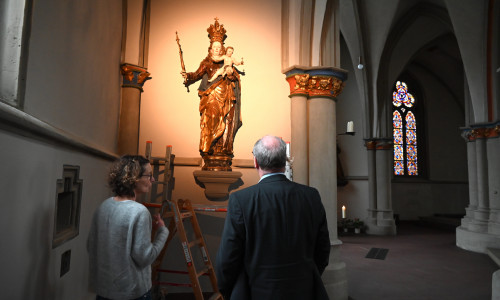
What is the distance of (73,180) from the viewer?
8.87ft

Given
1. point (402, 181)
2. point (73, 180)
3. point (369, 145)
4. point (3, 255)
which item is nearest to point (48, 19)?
point (73, 180)

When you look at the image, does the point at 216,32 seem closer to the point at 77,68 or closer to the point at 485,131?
the point at 77,68

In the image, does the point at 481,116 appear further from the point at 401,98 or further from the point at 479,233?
the point at 401,98

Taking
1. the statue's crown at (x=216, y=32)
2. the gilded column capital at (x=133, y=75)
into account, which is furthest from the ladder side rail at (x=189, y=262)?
the statue's crown at (x=216, y=32)

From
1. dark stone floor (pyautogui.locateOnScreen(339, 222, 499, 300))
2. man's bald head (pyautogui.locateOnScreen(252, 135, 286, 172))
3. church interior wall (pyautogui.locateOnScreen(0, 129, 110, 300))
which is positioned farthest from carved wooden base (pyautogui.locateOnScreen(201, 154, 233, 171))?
man's bald head (pyautogui.locateOnScreen(252, 135, 286, 172))

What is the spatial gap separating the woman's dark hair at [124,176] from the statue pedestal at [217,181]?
249 cm

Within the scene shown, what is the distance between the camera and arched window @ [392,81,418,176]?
608 inches

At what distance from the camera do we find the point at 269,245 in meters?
1.67

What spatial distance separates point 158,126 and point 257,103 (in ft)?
4.43

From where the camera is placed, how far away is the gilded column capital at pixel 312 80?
4758 millimetres

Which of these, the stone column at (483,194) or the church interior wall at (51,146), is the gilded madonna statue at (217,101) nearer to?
the church interior wall at (51,146)

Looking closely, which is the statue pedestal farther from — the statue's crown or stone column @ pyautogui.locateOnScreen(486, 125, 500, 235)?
stone column @ pyautogui.locateOnScreen(486, 125, 500, 235)

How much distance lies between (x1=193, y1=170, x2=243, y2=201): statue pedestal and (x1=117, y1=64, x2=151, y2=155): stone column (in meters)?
0.90

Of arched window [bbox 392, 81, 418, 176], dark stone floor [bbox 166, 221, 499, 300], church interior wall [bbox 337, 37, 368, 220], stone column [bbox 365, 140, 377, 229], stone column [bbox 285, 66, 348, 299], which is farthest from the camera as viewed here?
arched window [bbox 392, 81, 418, 176]
